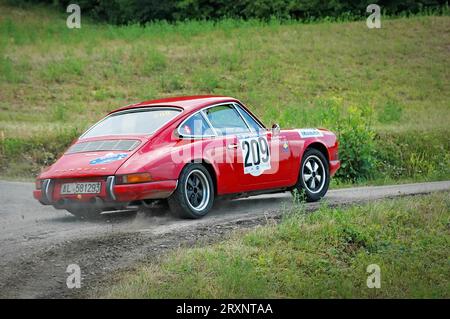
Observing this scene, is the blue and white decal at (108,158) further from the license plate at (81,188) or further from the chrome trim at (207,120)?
the chrome trim at (207,120)

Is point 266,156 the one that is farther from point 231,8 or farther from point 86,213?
point 231,8

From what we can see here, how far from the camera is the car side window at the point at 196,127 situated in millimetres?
11250

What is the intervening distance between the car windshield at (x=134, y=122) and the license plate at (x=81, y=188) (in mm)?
960

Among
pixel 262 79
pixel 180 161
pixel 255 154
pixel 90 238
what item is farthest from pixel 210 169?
pixel 262 79

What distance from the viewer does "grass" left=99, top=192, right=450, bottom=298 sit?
827 cm

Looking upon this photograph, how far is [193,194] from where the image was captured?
1096 cm

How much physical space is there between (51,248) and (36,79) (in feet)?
74.8

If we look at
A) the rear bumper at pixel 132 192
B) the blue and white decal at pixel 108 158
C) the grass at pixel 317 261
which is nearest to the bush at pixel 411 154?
the grass at pixel 317 261

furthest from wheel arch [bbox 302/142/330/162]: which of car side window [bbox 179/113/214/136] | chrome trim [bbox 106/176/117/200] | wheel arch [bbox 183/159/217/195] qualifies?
chrome trim [bbox 106/176/117/200]

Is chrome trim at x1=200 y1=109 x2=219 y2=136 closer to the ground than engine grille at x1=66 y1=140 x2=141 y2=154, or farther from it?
farther from it

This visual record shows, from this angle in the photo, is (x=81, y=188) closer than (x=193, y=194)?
Yes

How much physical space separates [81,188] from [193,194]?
1300 mm

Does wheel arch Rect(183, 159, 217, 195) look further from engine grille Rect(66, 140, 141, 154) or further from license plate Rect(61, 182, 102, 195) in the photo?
license plate Rect(61, 182, 102, 195)

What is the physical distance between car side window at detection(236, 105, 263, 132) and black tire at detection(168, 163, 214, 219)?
134 cm
